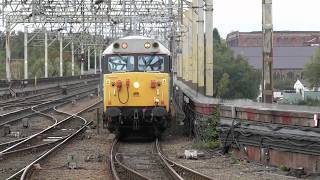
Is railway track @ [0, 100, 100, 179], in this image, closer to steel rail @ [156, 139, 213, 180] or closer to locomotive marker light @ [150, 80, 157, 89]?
steel rail @ [156, 139, 213, 180]

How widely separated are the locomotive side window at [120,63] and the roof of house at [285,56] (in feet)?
391

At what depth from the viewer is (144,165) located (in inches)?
604

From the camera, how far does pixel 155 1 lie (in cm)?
5209

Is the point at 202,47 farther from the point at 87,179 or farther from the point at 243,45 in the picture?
the point at 243,45

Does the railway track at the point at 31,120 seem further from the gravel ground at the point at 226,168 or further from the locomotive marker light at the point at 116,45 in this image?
the gravel ground at the point at 226,168

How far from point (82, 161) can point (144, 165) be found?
5.54 feet

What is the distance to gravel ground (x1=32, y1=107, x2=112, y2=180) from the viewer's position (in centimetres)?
1354

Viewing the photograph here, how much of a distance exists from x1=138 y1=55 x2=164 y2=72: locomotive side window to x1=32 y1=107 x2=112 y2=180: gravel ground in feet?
8.97

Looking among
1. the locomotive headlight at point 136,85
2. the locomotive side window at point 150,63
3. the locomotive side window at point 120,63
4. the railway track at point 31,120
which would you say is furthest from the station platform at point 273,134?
the railway track at point 31,120

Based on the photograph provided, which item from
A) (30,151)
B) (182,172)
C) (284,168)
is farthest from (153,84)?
(284,168)

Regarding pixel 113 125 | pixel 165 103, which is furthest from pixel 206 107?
pixel 113 125

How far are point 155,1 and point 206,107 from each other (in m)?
34.0

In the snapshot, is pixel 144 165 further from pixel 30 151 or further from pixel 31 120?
pixel 31 120

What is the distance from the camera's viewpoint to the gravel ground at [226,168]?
42.2 feet
